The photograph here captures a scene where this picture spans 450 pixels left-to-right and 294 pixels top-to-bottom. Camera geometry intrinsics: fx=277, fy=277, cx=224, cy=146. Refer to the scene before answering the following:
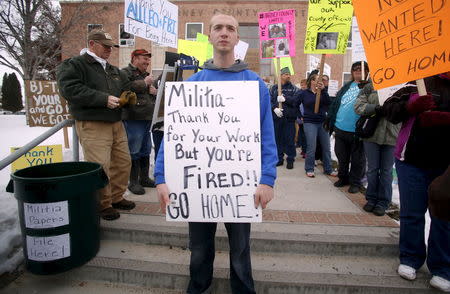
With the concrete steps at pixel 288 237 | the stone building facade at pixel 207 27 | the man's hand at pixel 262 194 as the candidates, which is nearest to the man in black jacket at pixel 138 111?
the concrete steps at pixel 288 237

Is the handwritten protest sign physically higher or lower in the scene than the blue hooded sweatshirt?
higher

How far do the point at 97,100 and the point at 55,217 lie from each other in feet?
3.77

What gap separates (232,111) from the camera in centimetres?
170

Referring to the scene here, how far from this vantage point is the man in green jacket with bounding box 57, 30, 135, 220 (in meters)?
2.71

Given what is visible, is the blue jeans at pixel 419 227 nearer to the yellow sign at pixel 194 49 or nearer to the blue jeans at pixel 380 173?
the blue jeans at pixel 380 173

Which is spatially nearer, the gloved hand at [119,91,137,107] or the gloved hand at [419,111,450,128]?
→ the gloved hand at [419,111,450,128]

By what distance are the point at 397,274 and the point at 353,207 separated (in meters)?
1.21

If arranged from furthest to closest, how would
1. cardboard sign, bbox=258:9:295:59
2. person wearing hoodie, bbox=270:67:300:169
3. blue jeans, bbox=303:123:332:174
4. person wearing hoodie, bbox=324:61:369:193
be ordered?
1. person wearing hoodie, bbox=270:67:300:169
2. cardboard sign, bbox=258:9:295:59
3. blue jeans, bbox=303:123:332:174
4. person wearing hoodie, bbox=324:61:369:193

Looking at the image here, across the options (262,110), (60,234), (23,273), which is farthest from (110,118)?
(262,110)

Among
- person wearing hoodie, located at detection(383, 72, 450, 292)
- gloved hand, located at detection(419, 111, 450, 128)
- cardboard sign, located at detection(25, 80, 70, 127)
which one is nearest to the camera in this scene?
gloved hand, located at detection(419, 111, 450, 128)

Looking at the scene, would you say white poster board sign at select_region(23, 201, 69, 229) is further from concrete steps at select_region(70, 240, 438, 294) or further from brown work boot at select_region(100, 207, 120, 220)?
brown work boot at select_region(100, 207, 120, 220)

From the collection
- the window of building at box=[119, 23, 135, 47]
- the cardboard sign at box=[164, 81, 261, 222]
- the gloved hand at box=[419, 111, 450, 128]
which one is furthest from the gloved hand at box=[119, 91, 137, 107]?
the window of building at box=[119, 23, 135, 47]

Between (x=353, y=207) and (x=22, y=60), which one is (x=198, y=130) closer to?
(x=353, y=207)

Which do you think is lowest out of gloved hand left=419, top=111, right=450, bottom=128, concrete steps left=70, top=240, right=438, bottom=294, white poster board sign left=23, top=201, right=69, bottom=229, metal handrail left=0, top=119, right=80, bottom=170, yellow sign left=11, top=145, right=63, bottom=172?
concrete steps left=70, top=240, right=438, bottom=294
